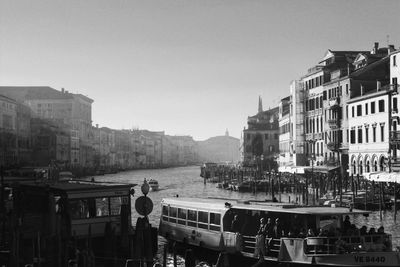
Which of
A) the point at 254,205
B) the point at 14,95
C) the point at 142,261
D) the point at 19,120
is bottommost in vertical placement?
the point at 142,261

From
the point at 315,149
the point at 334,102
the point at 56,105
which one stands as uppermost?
the point at 56,105

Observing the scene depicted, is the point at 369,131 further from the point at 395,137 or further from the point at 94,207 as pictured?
the point at 94,207

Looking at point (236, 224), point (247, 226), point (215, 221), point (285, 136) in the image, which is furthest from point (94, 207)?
point (285, 136)

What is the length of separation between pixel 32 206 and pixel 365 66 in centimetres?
4123

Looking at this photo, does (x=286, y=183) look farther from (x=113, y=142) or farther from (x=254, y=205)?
(x=113, y=142)

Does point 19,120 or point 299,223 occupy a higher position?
point 19,120

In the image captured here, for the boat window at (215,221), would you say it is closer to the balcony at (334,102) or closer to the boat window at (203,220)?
the boat window at (203,220)

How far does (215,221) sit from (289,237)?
11.8 ft

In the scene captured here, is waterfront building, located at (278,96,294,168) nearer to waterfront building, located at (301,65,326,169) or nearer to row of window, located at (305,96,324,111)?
waterfront building, located at (301,65,326,169)

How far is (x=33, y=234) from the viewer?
62.0 feet

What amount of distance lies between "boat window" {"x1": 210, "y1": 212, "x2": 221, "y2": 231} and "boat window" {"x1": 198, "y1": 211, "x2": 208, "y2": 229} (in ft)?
1.20

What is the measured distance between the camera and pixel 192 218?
72.6 feet

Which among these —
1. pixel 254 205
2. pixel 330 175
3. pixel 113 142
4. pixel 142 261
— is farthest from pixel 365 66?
pixel 113 142

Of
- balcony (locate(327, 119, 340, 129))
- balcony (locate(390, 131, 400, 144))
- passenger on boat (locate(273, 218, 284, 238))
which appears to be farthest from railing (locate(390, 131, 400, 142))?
passenger on boat (locate(273, 218, 284, 238))
